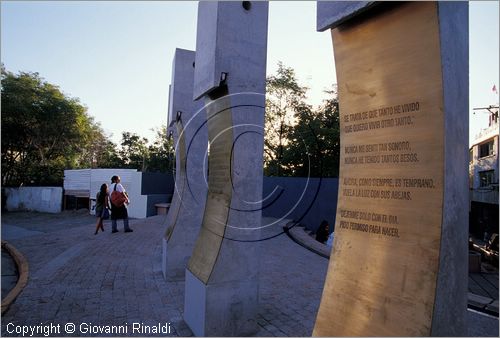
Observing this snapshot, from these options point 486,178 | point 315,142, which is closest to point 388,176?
point 315,142

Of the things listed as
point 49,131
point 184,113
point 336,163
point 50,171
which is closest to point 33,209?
point 50,171

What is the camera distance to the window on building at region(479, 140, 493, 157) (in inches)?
1156

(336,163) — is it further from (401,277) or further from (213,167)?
(401,277)

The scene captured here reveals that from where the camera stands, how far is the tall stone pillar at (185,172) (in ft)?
21.9

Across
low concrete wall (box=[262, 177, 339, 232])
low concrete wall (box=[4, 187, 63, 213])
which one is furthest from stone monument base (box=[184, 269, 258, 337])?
low concrete wall (box=[4, 187, 63, 213])

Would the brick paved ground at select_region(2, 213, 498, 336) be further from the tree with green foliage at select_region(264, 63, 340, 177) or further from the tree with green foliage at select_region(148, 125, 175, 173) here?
the tree with green foliage at select_region(148, 125, 175, 173)

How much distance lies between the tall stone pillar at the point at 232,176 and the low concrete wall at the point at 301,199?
10.2 meters

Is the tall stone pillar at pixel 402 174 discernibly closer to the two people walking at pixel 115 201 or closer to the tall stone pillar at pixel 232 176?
the tall stone pillar at pixel 232 176

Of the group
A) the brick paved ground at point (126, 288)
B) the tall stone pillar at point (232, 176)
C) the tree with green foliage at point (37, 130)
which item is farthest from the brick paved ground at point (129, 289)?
the tree with green foliage at point (37, 130)

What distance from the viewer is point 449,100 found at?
6.97 feet

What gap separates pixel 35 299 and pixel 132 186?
582 inches

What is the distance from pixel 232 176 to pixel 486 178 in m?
32.2

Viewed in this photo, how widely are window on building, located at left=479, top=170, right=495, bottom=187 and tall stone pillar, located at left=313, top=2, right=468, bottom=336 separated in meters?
30.7

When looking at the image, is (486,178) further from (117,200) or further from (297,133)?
(117,200)
